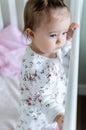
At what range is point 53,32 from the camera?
0.80 m

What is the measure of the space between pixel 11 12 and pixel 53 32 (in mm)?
574

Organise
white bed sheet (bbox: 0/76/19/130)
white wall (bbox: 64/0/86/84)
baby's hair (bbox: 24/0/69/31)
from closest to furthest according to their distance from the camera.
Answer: baby's hair (bbox: 24/0/69/31), white bed sheet (bbox: 0/76/19/130), white wall (bbox: 64/0/86/84)

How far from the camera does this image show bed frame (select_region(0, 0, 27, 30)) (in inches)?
51.2

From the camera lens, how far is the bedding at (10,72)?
1166 millimetres

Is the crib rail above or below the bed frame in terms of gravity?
below

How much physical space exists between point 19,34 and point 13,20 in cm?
7

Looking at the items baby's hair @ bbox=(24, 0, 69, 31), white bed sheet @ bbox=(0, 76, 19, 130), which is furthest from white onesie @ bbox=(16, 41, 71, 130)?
white bed sheet @ bbox=(0, 76, 19, 130)

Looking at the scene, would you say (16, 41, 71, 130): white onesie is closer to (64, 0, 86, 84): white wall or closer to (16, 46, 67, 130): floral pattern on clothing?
(16, 46, 67, 130): floral pattern on clothing

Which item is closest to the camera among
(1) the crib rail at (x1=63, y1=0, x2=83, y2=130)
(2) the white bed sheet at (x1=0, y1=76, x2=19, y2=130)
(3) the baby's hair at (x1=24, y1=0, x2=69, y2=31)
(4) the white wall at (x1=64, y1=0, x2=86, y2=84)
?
(1) the crib rail at (x1=63, y1=0, x2=83, y2=130)

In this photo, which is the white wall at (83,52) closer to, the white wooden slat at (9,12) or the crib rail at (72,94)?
the white wooden slat at (9,12)

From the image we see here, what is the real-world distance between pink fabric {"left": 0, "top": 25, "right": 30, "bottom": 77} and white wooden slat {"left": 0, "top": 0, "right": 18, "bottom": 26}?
0.03m

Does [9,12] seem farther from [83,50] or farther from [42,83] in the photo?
[42,83]

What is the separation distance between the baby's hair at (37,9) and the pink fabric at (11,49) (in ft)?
1.63

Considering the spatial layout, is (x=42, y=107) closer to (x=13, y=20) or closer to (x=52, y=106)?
(x=52, y=106)
